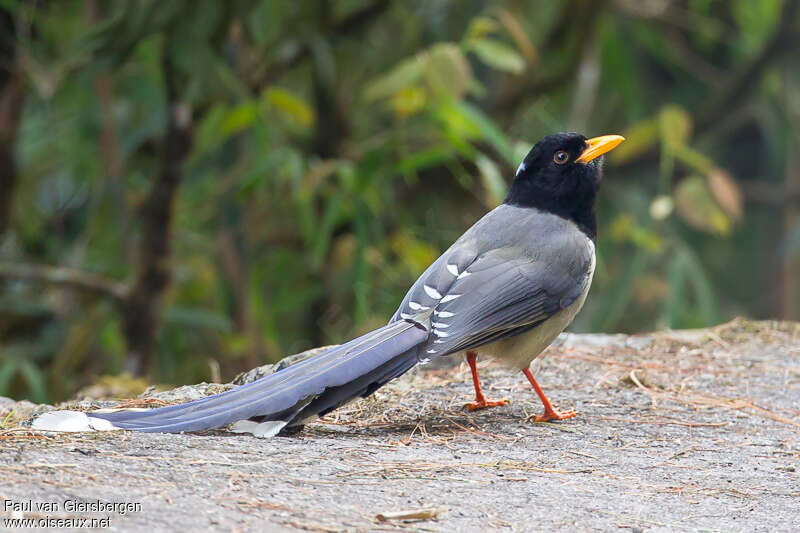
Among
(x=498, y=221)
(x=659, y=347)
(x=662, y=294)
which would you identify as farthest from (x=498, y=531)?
(x=662, y=294)

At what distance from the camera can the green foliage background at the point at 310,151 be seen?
6086mm

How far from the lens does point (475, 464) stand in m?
3.06

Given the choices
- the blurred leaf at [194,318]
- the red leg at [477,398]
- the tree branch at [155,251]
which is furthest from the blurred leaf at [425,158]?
the red leg at [477,398]

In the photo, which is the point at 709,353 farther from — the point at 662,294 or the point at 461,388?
the point at 662,294

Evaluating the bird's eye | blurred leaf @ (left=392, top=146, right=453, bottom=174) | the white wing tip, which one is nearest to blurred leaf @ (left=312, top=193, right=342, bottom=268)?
blurred leaf @ (left=392, top=146, right=453, bottom=174)

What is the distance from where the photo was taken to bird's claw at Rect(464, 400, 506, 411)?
3863 mm

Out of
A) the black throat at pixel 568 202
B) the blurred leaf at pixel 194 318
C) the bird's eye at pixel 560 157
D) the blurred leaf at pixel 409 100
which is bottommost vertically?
the black throat at pixel 568 202

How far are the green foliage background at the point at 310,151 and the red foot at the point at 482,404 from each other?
7.21 ft

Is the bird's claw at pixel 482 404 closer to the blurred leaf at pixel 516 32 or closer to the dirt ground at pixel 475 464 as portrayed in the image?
the dirt ground at pixel 475 464

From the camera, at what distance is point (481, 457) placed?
3.18 m

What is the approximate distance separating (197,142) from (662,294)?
12.3 ft

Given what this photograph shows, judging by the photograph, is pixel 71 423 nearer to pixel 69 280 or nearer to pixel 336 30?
pixel 69 280

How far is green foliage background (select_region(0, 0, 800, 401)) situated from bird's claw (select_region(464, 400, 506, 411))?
220 cm

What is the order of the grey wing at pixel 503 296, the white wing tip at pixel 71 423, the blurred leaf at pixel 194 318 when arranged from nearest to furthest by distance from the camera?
the white wing tip at pixel 71 423
the grey wing at pixel 503 296
the blurred leaf at pixel 194 318
